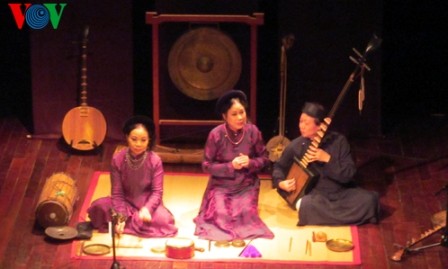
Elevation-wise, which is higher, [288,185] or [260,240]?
[288,185]

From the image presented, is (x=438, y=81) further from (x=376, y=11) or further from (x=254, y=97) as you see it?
(x=254, y=97)

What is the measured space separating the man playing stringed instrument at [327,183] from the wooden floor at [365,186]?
0.56ft

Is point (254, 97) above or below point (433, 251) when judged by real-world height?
above

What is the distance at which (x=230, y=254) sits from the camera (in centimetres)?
923

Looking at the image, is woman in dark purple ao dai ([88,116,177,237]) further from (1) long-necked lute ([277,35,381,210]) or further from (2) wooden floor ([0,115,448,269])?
(1) long-necked lute ([277,35,381,210])

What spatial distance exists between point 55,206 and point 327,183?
1.95 metres

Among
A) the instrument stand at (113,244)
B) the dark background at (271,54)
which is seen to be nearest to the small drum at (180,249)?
the instrument stand at (113,244)

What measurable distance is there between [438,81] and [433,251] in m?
2.59

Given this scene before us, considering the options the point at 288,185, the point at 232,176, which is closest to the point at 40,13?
the point at 232,176

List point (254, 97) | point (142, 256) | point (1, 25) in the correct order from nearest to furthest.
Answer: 1. point (142, 256)
2. point (254, 97)
3. point (1, 25)

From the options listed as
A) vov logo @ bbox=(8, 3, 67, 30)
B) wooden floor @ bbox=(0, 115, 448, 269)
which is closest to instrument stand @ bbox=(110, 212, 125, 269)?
wooden floor @ bbox=(0, 115, 448, 269)

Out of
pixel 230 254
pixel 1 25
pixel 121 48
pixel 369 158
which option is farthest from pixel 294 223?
pixel 1 25

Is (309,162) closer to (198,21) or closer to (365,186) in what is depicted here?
(365,186)

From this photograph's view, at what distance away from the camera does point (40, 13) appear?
10750 mm
